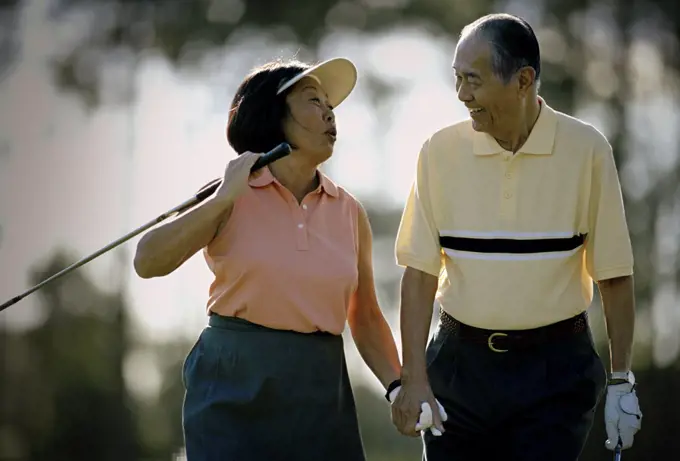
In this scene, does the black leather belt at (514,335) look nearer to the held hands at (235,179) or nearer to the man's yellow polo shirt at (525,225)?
the man's yellow polo shirt at (525,225)

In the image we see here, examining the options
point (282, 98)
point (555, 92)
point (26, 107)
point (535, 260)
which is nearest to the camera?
point (535, 260)

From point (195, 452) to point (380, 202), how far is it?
8769 mm

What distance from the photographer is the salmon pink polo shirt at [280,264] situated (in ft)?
15.2

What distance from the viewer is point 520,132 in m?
4.68

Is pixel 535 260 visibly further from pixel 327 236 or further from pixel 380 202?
pixel 380 202

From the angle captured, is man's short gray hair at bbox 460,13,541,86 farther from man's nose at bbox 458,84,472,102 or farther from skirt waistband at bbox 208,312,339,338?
skirt waistband at bbox 208,312,339,338

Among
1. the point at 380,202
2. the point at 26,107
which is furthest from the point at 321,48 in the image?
the point at 26,107

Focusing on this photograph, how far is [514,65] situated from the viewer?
4613mm

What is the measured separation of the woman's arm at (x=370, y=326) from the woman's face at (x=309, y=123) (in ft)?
0.89

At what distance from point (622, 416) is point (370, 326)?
0.89 m

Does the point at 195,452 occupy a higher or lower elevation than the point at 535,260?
lower

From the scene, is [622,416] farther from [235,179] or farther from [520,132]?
[235,179]

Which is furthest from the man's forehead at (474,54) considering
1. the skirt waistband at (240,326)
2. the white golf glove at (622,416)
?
the white golf glove at (622,416)

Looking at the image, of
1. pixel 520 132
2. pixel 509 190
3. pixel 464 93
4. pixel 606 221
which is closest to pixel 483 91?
pixel 464 93
